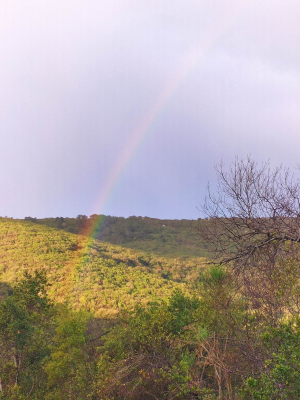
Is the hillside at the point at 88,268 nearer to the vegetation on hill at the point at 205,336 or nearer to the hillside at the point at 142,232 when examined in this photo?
the hillside at the point at 142,232

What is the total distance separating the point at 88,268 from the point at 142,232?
103 feet

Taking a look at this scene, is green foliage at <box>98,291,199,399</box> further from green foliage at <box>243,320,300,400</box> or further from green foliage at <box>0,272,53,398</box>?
green foliage at <box>0,272,53,398</box>

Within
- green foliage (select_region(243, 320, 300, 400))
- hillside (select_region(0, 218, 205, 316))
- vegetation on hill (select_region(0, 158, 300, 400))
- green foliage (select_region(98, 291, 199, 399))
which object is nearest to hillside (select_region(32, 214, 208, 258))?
hillside (select_region(0, 218, 205, 316))

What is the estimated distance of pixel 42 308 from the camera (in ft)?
36.5

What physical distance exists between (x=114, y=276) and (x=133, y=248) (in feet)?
64.1

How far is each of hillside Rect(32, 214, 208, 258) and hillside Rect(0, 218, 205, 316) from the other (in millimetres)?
6655

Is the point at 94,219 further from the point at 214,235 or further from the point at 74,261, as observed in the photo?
the point at 214,235

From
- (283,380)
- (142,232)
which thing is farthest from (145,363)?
(142,232)

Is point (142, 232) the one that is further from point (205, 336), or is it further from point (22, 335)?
point (205, 336)

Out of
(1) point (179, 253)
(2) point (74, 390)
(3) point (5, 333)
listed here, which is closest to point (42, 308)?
(3) point (5, 333)

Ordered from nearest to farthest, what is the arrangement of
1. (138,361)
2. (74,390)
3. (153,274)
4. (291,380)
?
(291,380) → (138,361) → (74,390) → (153,274)

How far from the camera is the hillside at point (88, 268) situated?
125ft

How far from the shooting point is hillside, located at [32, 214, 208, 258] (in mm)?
67250

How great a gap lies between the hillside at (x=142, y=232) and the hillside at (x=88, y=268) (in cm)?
665
